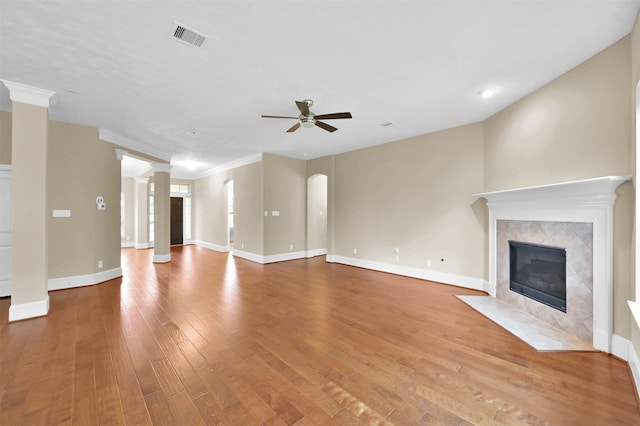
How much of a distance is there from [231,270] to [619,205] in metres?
6.21

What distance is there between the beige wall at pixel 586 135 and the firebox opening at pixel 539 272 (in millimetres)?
549

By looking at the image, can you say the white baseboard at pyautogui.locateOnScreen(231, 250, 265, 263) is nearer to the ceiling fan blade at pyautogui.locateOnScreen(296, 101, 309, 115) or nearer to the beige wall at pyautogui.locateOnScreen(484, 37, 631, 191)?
the ceiling fan blade at pyautogui.locateOnScreen(296, 101, 309, 115)

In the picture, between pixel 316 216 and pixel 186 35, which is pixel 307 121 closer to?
pixel 186 35

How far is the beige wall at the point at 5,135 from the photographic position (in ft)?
12.5

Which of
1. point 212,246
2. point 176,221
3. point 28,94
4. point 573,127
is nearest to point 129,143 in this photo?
point 28,94

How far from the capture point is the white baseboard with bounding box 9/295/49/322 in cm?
307

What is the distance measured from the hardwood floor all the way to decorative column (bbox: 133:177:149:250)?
6.05 meters

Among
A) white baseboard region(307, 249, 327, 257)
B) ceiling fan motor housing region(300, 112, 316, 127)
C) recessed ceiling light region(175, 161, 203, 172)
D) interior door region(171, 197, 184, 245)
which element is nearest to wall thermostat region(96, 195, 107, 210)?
recessed ceiling light region(175, 161, 203, 172)

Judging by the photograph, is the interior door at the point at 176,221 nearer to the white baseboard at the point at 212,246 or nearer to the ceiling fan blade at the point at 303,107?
the white baseboard at the point at 212,246

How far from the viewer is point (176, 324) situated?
2998 mm

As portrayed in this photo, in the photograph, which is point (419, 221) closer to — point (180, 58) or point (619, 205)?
point (619, 205)

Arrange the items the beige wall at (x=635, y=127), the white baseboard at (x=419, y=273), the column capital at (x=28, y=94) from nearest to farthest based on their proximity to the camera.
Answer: the beige wall at (x=635, y=127), the column capital at (x=28, y=94), the white baseboard at (x=419, y=273)

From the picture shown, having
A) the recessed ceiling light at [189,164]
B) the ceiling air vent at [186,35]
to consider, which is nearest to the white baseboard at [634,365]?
the ceiling air vent at [186,35]

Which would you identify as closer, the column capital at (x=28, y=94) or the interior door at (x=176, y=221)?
the column capital at (x=28, y=94)
